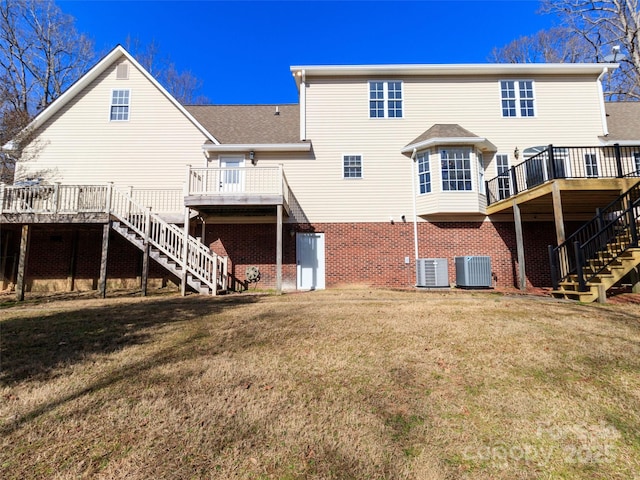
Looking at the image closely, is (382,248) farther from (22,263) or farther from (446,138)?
(22,263)

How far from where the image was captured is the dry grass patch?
252cm

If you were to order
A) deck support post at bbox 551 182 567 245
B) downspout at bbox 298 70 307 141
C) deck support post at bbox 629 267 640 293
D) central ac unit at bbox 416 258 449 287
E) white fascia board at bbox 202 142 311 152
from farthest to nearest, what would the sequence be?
1. downspout at bbox 298 70 307 141
2. white fascia board at bbox 202 142 311 152
3. central ac unit at bbox 416 258 449 287
4. deck support post at bbox 629 267 640 293
5. deck support post at bbox 551 182 567 245

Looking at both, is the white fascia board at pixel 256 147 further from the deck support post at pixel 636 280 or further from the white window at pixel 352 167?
the deck support post at pixel 636 280

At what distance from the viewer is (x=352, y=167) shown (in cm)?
1365

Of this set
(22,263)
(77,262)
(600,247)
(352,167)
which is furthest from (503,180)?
(22,263)

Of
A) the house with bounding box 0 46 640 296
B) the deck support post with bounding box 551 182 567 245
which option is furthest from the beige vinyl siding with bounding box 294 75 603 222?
the deck support post with bounding box 551 182 567 245

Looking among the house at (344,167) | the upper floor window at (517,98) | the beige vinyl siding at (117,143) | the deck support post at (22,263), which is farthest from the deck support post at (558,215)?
the deck support post at (22,263)

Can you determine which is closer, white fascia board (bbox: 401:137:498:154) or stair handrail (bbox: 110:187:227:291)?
stair handrail (bbox: 110:187:227:291)

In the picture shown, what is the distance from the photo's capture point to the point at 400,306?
25.0 ft

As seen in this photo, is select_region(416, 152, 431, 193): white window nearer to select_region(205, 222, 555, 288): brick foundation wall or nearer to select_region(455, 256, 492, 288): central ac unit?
select_region(205, 222, 555, 288): brick foundation wall

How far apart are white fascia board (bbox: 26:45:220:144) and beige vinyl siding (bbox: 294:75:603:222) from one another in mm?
4524

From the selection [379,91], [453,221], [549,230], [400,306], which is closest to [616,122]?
[549,230]

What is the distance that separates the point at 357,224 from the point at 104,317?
29.5ft

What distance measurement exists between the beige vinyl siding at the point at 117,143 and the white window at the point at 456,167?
9.61 meters
